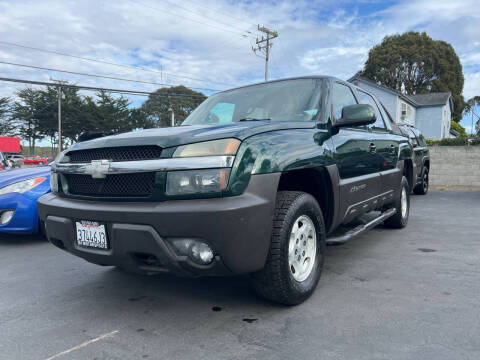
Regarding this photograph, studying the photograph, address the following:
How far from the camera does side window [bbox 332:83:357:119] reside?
136 inches

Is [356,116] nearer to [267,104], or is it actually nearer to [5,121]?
[267,104]

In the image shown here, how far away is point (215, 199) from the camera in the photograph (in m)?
2.11

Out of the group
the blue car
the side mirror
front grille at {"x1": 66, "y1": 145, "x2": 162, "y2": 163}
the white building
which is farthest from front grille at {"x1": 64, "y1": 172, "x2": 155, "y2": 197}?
the white building

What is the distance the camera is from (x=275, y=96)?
346 centimetres

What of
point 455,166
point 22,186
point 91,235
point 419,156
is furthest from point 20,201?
point 455,166

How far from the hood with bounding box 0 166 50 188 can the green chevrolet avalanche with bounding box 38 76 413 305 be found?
2.26 metres

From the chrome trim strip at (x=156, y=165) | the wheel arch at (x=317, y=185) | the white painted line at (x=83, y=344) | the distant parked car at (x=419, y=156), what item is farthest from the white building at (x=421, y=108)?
the white painted line at (x=83, y=344)

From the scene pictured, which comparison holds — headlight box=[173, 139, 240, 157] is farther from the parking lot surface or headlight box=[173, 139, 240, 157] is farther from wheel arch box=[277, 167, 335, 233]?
the parking lot surface

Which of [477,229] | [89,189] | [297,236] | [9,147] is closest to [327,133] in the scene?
[297,236]

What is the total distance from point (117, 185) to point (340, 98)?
2.31m

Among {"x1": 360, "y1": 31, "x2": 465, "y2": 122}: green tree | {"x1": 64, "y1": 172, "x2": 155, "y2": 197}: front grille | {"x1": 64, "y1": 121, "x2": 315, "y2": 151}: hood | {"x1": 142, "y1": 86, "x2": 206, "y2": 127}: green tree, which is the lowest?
{"x1": 64, "y1": 172, "x2": 155, "y2": 197}: front grille

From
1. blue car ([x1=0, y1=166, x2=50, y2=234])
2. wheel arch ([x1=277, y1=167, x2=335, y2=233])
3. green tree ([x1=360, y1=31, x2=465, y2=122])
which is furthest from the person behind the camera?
green tree ([x1=360, y1=31, x2=465, y2=122])

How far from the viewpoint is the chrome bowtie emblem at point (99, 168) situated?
2.36m

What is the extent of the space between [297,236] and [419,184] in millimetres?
7954
